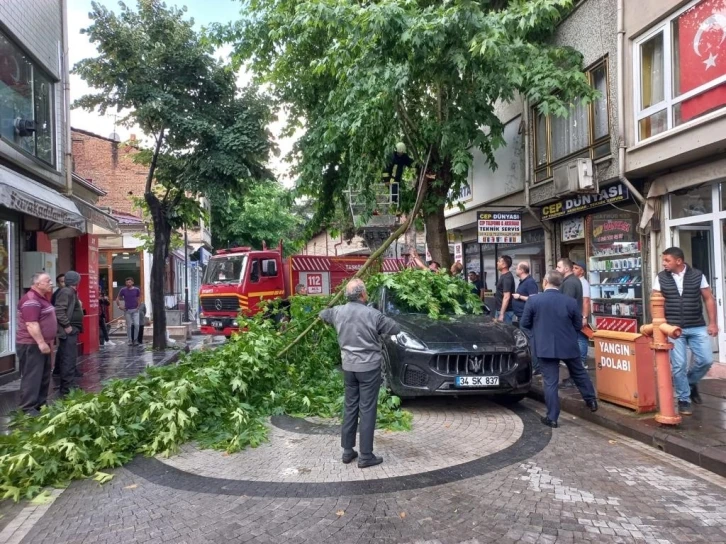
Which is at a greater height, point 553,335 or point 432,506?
point 553,335

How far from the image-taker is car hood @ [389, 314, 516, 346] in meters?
6.49

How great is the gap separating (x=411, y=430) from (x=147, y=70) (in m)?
11.0

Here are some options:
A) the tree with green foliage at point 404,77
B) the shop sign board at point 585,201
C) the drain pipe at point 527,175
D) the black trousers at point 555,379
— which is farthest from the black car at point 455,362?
the drain pipe at point 527,175

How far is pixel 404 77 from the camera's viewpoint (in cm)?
905

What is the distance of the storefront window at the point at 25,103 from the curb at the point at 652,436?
398 inches

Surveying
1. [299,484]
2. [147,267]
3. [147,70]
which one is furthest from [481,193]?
[147,267]

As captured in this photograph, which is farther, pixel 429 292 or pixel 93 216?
pixel 93 216

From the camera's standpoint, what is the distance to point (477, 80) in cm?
956

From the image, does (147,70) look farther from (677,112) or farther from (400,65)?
(677,112)

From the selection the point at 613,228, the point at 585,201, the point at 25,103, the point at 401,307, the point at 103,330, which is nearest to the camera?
the point at 401,307

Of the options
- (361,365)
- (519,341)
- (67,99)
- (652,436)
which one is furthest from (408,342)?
(67,99)

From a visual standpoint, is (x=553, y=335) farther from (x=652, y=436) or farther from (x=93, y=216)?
(x=93, y=216)

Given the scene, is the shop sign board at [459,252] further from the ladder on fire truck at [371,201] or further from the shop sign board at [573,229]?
the shop sign board at [573,229]

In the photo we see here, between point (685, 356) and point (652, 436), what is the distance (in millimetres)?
1248
